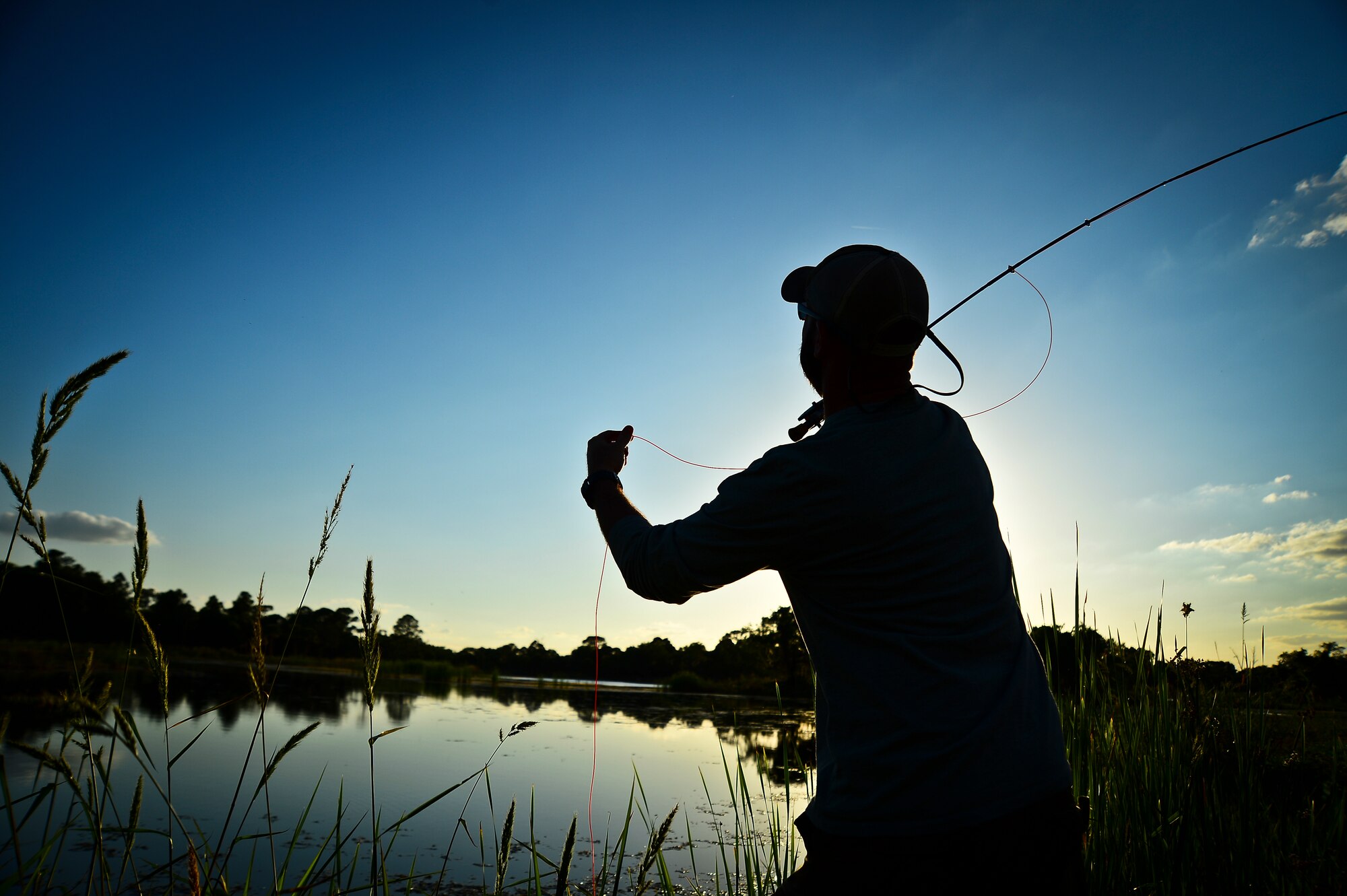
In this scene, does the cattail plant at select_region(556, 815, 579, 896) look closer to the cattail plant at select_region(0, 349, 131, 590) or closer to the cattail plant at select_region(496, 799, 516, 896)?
the cattail plant at select_region(496, 799, 516, 896)

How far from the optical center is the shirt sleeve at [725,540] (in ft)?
4.25

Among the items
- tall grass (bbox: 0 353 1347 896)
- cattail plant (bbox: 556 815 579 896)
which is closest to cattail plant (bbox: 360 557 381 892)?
tall grass (bbox: 0 353 1347 896)

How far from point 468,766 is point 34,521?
27.2 feet

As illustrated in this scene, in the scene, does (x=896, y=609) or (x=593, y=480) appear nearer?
(x=896, y=609)

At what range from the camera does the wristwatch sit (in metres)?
1.72

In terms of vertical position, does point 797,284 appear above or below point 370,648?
above

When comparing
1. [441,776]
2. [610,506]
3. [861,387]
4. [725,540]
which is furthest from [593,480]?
[441,776]

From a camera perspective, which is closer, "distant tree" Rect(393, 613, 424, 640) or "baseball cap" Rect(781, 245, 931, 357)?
"baseball cap" Rect(781, 245, 931, 357)

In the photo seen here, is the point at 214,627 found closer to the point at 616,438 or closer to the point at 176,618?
the point at 176,618

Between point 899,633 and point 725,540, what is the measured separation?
1.07ft

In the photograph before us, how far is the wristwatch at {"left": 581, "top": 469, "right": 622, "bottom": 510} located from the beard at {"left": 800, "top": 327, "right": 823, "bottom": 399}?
490 mm

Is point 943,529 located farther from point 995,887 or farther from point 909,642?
point 995,887

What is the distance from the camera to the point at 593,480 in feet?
5.67

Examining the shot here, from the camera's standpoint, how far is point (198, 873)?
1.22m
